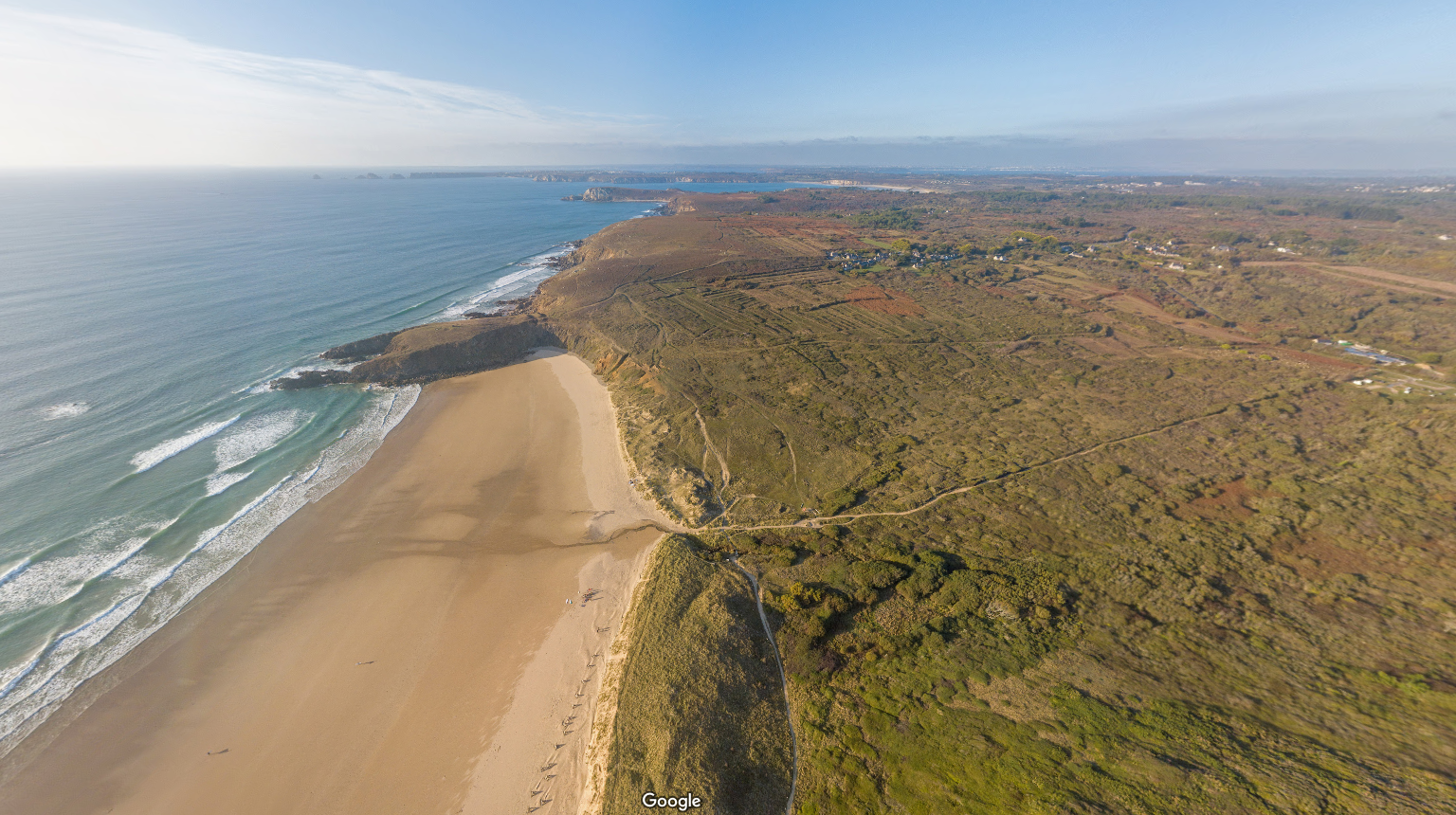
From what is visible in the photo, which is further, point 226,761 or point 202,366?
point 202,366

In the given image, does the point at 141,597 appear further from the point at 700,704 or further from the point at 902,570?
the point at 902,570

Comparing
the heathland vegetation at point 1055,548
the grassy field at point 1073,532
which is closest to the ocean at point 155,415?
the heathland vegetation at point 1055,548

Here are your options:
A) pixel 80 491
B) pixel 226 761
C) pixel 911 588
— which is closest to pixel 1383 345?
pixel 911 588

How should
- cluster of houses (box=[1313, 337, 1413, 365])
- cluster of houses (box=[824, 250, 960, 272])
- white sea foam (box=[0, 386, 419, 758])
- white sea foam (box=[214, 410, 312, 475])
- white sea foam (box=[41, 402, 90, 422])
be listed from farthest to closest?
cluster of houses (box=[824, 250, 960, 272]), cluster of houses (box=[1313, 337, 1413, 365]), white sea foam (box=[41, 402, 90, 422]), white sea foam (box=[214, 410, 312, 475]), white sea foam (box=[0, 386, 419, 758])

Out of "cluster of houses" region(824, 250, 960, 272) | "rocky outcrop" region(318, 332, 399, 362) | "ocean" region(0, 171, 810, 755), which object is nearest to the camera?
"ocean" region(0, 171, 810, 755)

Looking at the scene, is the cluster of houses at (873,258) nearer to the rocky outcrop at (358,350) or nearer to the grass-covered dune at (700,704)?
the rocky outcrop at (358,350)

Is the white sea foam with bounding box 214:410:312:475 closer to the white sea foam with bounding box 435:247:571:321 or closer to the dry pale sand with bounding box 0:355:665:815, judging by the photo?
the dry pale sand with bounding box 0:355:665:815

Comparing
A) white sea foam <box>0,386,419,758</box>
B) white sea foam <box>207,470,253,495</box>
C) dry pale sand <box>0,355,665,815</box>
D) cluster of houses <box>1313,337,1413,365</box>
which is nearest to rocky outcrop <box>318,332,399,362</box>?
white sea foam <box>0,386,419,758</box>

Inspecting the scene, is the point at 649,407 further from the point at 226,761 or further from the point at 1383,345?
the point at 1383,345
